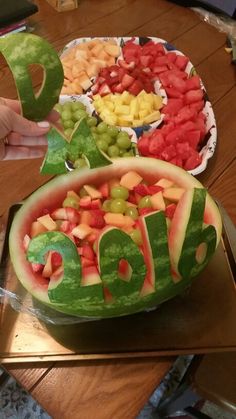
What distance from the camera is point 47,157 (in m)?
0.70

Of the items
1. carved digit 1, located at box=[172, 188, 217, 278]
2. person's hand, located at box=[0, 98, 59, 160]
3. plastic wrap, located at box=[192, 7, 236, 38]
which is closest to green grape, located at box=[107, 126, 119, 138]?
person's hand, located at box=[0, 98, 59, 160]

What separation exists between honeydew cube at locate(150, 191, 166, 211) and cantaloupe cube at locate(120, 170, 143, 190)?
49 millimetres

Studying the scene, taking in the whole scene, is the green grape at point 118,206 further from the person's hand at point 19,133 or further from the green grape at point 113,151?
the green grape at point 113,151

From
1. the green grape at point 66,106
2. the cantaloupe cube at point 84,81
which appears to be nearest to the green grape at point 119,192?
the green grape at point 66,106

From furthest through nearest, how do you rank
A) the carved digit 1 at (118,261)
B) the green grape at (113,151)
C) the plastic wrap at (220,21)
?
the plastic wrap at (220,21)
the green grape at (113,151)
the carved digit 1 at (118,261)

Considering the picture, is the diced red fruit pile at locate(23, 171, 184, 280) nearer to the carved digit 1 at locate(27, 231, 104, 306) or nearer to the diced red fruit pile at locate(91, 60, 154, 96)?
the carved digit 1 at locate(27, 231, 104, 306)

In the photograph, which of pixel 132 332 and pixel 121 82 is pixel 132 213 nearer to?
pixel 132 332

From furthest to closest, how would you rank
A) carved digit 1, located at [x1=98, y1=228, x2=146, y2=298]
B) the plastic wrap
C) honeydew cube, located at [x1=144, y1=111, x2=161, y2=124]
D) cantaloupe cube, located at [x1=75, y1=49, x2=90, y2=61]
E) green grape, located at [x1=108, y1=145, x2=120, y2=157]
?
the plastic wrap → cantaloupe cube, located at [x1=75, y1=49, x2=90, y2=61] → honeydew cube, located at [x1=144, y1=111, x2=161, y2=124] → green grape, located at [x1=108, y1=145, x2=120, y2=157] → carved digit 1, located at [x1=98, y1=228, x2=146, y2=298]

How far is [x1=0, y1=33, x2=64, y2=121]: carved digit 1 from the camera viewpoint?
0.64m

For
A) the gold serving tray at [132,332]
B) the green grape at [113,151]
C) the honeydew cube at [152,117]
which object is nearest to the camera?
the gold serving tray at [132,332]

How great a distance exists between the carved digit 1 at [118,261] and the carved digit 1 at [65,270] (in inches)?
0.9

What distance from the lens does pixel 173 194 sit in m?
0.72

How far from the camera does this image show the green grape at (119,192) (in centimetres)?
73

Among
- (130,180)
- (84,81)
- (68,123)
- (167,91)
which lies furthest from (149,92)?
(130,180)
